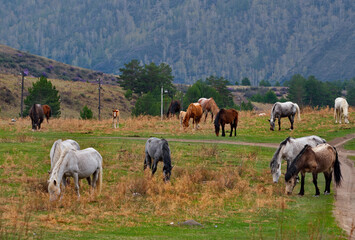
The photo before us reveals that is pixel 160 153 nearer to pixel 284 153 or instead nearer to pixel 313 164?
pixel 284 153

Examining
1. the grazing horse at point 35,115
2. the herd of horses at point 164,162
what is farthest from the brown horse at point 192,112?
the herd of horses at point 164,162

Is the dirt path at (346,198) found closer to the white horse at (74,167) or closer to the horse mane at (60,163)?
the white horse at (74,167)

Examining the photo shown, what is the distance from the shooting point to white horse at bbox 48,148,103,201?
1677 cm

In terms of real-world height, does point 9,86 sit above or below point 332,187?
above

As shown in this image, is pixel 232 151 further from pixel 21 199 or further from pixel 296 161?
pixel 21 199

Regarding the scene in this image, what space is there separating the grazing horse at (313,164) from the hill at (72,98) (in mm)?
85578

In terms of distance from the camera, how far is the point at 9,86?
113m

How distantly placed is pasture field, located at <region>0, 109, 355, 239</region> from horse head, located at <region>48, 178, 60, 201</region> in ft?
0.83

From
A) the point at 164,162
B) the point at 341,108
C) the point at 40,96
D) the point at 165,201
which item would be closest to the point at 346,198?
the point at 165,201

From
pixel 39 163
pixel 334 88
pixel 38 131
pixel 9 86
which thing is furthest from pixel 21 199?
pixel 334 88

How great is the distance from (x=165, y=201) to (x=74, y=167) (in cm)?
317

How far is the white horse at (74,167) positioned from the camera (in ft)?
55.0

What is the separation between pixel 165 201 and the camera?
59.5ft

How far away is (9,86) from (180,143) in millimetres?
83706
